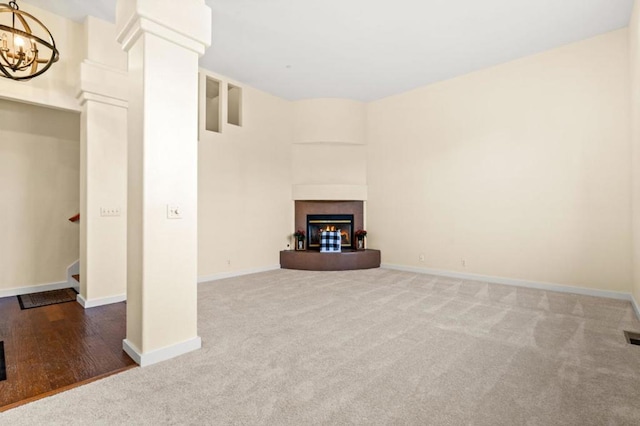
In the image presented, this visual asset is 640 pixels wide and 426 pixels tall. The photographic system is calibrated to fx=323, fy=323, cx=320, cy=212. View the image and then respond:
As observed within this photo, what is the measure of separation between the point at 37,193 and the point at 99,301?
202 centimetres

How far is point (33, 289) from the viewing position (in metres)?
4.51

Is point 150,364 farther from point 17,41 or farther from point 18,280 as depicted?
point 18,280

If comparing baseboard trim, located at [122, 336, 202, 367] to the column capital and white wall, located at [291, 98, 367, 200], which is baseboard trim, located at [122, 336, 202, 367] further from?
white wall, located at [291, 98, 367, 200]

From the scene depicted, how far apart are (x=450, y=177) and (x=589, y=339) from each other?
3372 mm

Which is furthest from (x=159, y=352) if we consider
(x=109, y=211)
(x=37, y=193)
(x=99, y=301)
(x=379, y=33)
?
(x=379, y=33)

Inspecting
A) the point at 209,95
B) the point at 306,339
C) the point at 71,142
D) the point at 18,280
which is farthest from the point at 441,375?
the point at 209,95

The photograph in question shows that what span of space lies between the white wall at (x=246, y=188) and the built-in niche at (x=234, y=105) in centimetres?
9

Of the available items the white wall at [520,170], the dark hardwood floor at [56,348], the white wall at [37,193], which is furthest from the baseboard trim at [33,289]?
the white wall at [520,170]

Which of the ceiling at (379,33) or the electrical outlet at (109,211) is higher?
the ceiling at (379,33)

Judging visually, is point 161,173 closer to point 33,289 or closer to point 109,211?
point 109,211

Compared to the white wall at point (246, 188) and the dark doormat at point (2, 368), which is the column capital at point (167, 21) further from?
the white wall at point (246, 188)

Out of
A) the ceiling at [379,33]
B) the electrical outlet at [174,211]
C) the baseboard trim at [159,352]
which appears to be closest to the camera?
the baseboard trim at [159,352]

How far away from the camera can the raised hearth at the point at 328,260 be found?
6.21 metres

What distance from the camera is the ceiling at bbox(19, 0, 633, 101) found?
3760 mm
